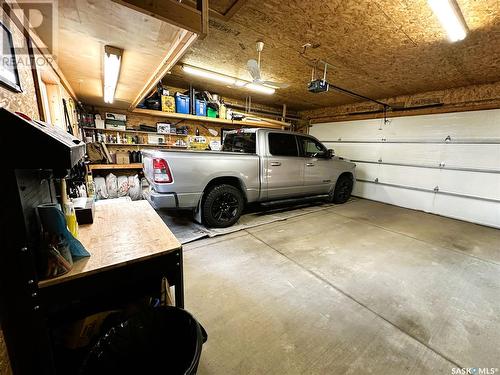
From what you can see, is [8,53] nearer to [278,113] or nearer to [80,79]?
[80,79]

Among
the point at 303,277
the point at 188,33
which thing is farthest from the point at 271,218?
the point at 188,33

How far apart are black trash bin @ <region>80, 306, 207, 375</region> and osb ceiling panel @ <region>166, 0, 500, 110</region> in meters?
2.91

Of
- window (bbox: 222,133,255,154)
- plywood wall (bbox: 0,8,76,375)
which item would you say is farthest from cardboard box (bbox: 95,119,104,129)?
plywood wall (bbox: 0,8,76,375)

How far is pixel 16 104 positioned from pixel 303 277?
2828 millimetres

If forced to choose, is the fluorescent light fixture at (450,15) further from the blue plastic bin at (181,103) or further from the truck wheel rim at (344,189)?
the blue plastic bin at (181,103)

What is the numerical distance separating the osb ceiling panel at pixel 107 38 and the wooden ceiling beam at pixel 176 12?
0.47ft

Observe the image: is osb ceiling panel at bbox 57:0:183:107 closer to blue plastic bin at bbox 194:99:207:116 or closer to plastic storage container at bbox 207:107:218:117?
blue plastic bin at bbox 194:99:207:116

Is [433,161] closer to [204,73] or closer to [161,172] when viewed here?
[204,73]

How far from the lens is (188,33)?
4.80ft

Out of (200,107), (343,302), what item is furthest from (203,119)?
(343,302)

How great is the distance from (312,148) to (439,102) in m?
3.23

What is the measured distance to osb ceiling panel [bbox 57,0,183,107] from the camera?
4.43 feet

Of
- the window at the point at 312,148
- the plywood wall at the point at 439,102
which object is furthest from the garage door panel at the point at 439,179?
the window at the point at 312,148

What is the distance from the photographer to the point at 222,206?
354 centimetres
